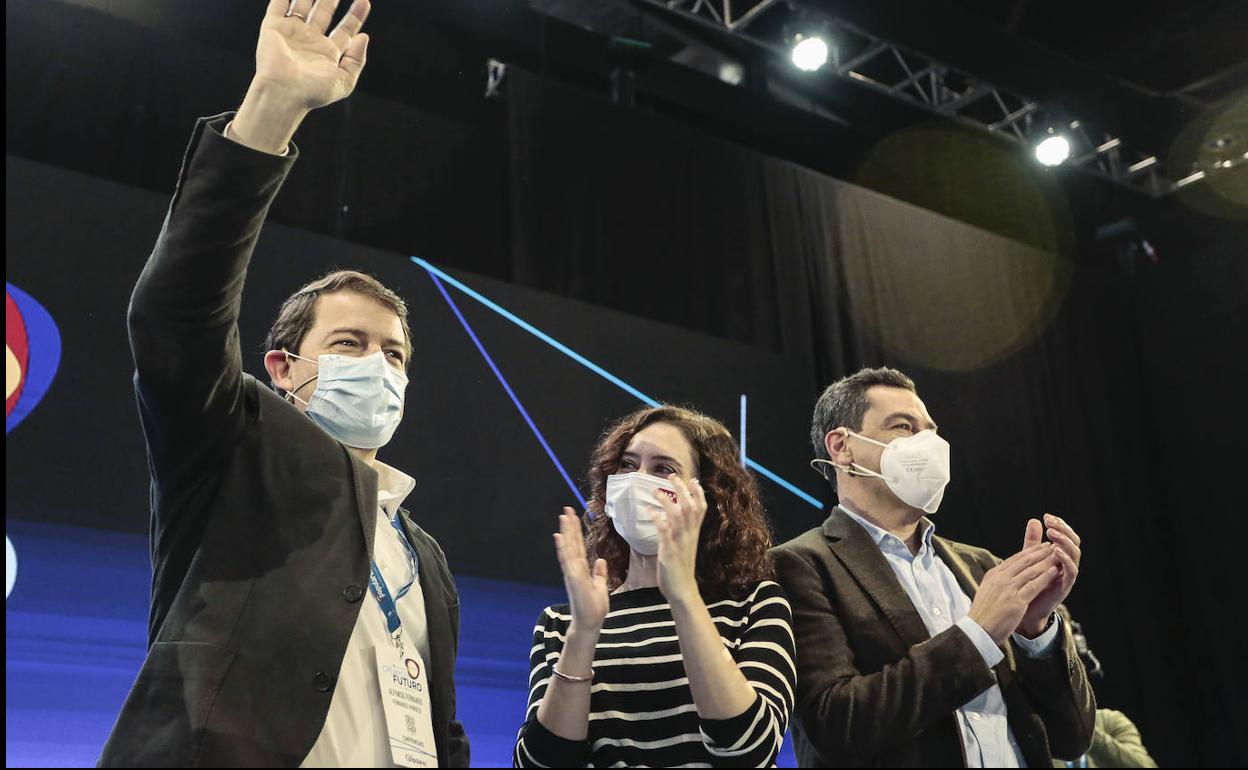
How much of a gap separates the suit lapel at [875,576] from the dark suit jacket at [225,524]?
98 cm

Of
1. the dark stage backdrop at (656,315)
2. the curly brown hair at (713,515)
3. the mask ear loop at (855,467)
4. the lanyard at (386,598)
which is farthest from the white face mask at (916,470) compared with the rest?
the dark stage backdrop at (656,315)

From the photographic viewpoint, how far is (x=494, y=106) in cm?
557

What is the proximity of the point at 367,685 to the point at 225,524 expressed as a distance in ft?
1.05

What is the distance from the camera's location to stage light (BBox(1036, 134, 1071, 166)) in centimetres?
671

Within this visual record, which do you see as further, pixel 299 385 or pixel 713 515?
pixel 713 515

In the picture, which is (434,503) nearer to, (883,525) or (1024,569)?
(883,525)

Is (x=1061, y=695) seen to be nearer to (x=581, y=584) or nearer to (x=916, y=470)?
(x=916, y=470)

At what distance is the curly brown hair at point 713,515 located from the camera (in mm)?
2277

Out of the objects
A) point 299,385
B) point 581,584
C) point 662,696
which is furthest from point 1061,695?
point 299,385

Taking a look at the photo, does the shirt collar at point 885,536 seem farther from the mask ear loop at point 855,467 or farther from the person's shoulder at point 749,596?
the person's shoulder at point 749,596

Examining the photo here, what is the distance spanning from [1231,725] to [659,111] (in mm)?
4956

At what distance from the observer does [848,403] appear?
2.87m

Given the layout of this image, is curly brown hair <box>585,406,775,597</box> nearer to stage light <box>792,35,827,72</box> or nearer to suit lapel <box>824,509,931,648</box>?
suit lapel <box>824,509,931,648</box>

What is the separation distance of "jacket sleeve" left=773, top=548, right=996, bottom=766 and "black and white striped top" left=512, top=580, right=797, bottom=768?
0.12m
